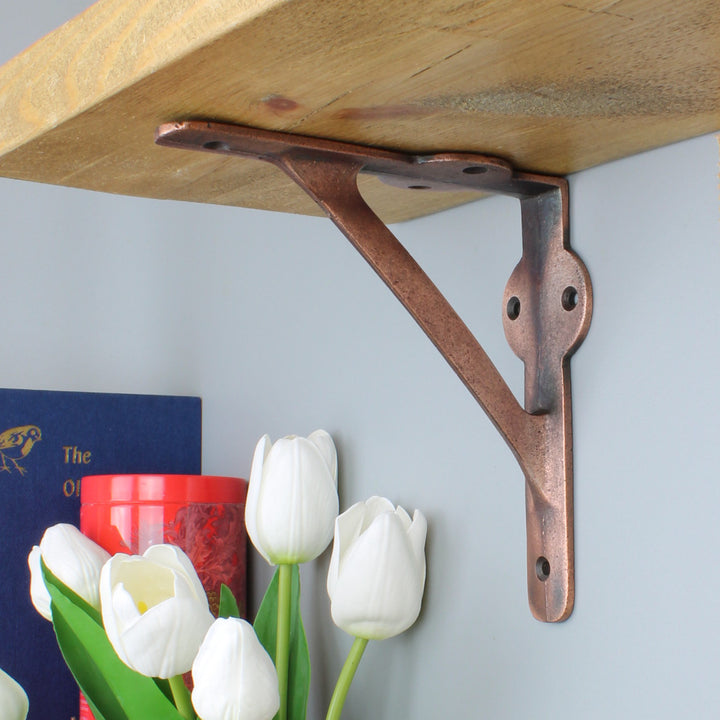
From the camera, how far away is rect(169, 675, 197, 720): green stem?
20.6 inches

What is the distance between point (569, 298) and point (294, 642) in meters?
0.25

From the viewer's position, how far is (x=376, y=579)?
0.50 meters

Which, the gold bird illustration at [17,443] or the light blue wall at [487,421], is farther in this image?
the gold bird illustration at [17,443]

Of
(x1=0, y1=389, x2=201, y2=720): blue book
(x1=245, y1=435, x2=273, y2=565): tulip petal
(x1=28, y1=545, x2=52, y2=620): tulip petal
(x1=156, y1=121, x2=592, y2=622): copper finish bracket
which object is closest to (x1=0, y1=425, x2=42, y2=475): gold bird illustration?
(x1=0, y1=389, x2=201, y2=720): blue book

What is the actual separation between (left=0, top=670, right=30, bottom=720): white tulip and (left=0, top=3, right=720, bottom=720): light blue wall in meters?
0.18

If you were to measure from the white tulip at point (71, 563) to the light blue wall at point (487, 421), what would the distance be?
14 centimetres

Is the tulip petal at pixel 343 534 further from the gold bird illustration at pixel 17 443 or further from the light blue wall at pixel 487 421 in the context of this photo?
the gold bird illustration at pixel 17 443

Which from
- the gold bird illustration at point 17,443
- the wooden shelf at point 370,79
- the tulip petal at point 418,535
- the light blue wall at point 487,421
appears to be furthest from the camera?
the gold bird illustration at point 17,443

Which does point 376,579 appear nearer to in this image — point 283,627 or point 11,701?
point 283,627

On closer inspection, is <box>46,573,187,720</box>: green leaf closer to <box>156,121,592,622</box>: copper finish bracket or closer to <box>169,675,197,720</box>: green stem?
<box>169,675,197,720</box>: green stem

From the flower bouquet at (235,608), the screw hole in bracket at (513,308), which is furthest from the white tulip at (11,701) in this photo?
the screw hole in bracket at (513,308)

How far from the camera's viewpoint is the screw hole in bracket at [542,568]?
0.48 m

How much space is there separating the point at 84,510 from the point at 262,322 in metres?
0.18

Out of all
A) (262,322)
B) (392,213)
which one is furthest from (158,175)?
(262,322)
